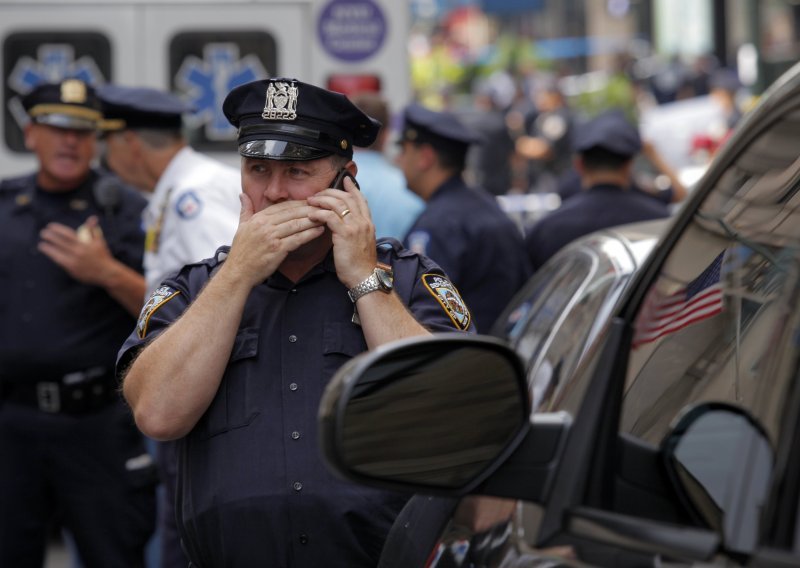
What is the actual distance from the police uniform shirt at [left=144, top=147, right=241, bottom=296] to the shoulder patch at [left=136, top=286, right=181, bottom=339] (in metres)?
1.82

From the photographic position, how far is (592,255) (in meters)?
4.07

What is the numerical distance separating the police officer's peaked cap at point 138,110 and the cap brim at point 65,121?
3.4 inches

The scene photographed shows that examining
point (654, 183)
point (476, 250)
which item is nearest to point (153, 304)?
point (476, 250)

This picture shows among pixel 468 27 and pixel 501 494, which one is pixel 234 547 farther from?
pixel 468 27

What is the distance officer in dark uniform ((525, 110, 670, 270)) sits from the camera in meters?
6.62

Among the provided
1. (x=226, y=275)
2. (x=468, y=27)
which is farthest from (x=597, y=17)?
(x=226, y=275)

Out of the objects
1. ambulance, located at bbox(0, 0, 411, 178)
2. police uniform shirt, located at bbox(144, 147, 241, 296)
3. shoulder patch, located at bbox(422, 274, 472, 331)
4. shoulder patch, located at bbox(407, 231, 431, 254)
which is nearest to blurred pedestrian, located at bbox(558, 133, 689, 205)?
shoulder patch, located at bbox(407, 231, 431, 254)

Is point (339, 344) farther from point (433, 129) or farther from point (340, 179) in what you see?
point (433, 129)

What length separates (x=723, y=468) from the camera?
6.20 ft

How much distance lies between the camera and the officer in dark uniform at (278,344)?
2867 mm

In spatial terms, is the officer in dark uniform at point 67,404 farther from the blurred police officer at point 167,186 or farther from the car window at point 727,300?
the car window at point 727,300

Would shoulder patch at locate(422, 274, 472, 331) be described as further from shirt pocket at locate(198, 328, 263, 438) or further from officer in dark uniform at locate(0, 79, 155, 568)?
officer in dark uniform at locate(0, 79, 155, 568)

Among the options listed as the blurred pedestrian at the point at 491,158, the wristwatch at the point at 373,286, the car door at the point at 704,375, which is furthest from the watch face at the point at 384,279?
the blurred pedestrian at the point at 491,158

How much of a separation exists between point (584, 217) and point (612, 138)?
1.73ft
